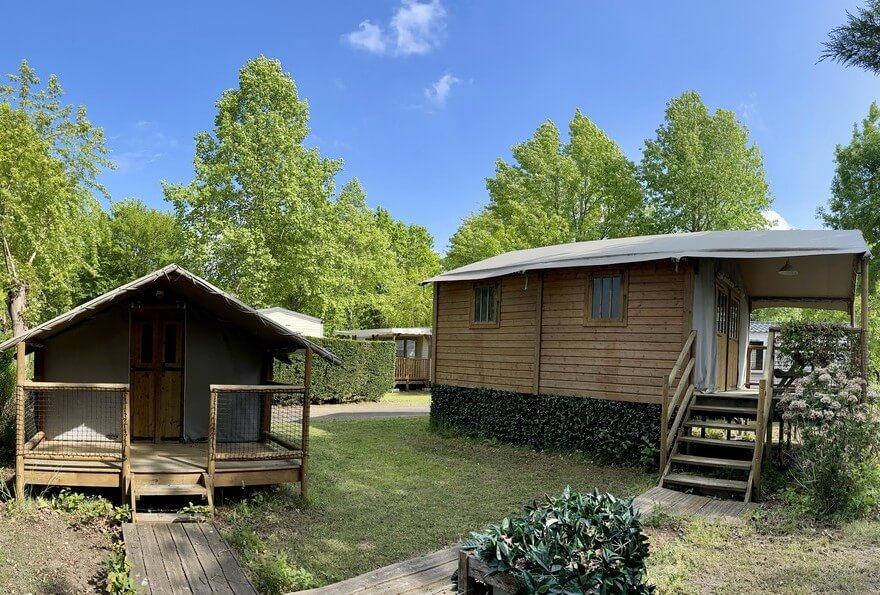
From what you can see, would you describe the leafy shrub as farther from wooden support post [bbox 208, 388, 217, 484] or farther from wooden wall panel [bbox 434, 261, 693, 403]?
wooden wall panel [bbox 434, 261, 693, 403]

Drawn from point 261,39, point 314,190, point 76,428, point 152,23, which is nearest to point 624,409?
point 76,428

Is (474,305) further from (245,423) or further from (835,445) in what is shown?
(835,445)

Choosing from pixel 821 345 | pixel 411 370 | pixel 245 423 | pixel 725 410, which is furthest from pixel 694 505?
pixel 411 370

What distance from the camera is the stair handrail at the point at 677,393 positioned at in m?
8.94

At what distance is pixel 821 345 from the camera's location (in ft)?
28.0

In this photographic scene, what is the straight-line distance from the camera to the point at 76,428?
864 cm

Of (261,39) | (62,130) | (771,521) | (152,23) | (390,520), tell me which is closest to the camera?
(771,521)

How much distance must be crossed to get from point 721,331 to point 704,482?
4.27m

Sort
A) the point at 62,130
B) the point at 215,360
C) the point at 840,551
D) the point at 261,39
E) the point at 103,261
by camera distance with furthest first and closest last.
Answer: the point at 103,261, the point at 261,39, the point at 62,130, the point at 215,360, the point at 840,551

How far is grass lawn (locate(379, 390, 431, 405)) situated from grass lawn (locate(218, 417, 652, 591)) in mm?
9261

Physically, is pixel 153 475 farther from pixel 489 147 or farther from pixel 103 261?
pixel 103 261

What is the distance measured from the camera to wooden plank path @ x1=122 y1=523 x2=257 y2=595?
193 inches

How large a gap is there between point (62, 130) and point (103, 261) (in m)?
14.5

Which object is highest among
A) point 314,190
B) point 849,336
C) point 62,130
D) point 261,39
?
point 261,39
